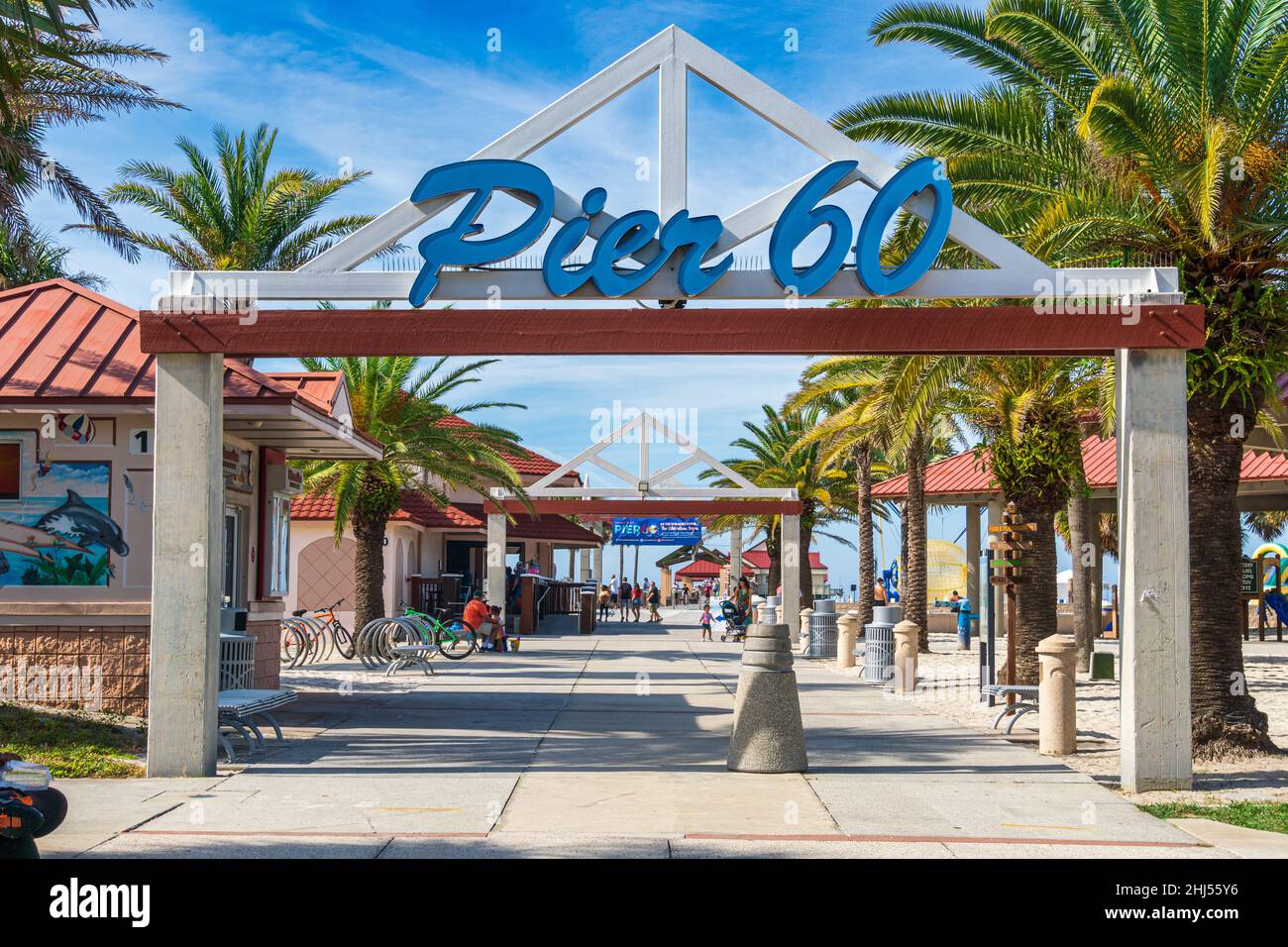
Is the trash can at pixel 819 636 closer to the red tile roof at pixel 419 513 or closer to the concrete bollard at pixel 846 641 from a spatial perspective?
the concrete bollard at pixel 846 641

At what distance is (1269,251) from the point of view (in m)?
12.0

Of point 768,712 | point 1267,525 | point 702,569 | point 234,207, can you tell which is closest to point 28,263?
point 234,207

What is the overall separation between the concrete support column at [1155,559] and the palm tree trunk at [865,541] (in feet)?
78.7

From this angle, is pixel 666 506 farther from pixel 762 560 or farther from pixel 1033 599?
pixel 762 560

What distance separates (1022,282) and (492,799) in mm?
6265

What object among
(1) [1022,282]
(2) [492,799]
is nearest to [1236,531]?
(1) [1022,282]

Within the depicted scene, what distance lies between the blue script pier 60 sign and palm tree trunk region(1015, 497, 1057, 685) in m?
8.89

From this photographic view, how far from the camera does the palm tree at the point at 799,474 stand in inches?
1690

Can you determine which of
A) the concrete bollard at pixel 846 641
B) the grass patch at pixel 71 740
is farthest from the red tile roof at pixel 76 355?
the concrete bollard at pixel 846 641

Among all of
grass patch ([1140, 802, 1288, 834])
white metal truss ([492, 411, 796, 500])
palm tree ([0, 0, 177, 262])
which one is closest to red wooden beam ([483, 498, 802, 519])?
white metal truss ([492, 411, 796, 500])

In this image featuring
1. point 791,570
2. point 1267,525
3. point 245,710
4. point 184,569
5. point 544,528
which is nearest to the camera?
point 184,569

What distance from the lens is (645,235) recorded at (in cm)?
1141

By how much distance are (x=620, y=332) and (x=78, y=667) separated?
269 inches
